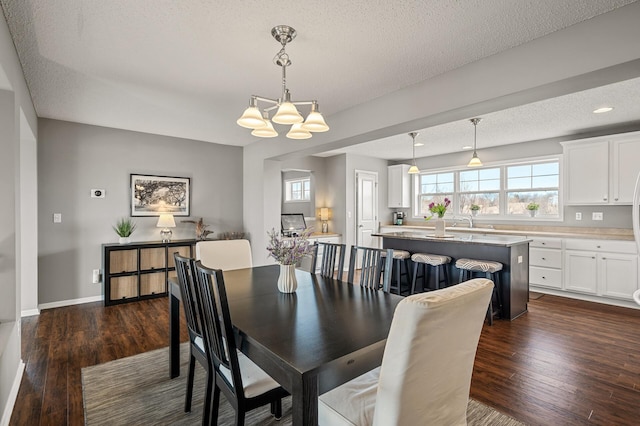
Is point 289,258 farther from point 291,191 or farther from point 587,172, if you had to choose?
point 291,191

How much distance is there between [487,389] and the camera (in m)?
2.35

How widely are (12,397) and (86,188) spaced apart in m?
3.06

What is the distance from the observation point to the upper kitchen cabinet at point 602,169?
437 cm

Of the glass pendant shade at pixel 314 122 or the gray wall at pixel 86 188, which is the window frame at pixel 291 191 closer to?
the gray wall at pixel 86 188

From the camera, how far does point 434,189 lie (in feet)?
23.5

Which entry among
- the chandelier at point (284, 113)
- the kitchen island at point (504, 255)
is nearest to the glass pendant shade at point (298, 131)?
the chandelier at point (284, 113)

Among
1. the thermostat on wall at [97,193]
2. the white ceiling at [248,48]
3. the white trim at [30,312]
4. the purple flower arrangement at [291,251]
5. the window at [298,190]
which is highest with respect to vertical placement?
the white ceiling at [248,48]

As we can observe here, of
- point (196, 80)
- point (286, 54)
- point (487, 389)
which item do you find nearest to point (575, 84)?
point (286, 54)

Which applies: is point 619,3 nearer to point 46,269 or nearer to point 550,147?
point 550,147

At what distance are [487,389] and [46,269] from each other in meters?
5.12

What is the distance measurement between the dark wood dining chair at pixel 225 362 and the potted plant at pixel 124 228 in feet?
11.5

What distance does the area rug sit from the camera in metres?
2.02

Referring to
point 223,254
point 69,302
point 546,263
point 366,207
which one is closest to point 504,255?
point 546,263

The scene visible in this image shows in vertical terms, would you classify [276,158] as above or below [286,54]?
below
